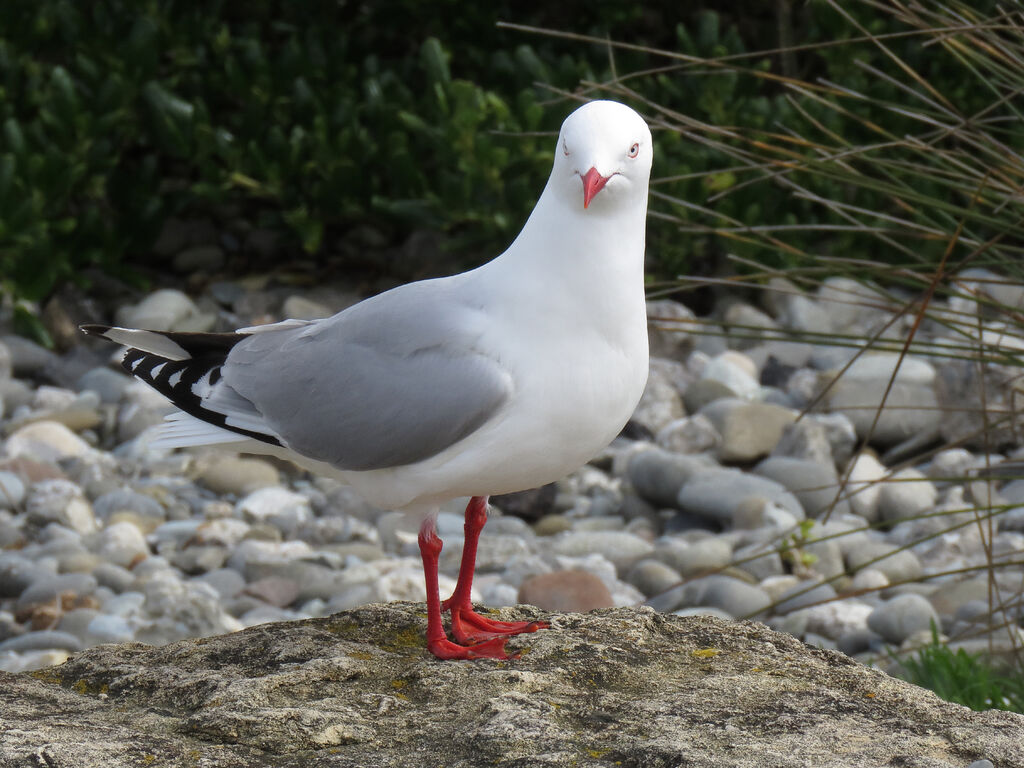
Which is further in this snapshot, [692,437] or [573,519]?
[692,437]

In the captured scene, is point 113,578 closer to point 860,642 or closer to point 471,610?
point 471,610

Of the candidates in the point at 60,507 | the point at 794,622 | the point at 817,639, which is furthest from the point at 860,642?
the point at 60,507

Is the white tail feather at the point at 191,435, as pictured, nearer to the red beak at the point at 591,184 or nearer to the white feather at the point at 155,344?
the white feather at the point at 155,344

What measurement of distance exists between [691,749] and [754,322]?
5.22 meters

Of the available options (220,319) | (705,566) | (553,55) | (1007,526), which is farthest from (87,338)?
(1007,526)

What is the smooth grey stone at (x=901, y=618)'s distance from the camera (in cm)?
473

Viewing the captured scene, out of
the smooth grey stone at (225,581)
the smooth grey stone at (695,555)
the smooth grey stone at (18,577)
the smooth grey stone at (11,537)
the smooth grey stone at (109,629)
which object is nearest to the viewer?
the smooth grey stone at (109,629)

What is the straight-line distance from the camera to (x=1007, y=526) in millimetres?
5672

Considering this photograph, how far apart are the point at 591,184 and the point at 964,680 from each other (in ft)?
6.41

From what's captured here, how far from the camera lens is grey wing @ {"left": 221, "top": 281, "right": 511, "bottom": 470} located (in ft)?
9.14

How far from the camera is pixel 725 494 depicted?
19.0 ft

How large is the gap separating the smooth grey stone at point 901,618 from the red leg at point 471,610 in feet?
6.94

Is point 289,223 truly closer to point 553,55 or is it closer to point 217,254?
point 217,254

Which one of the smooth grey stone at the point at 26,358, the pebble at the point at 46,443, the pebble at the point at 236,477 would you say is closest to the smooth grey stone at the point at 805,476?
the pebble at the point at 236,477
